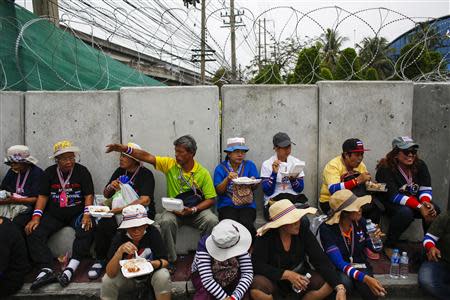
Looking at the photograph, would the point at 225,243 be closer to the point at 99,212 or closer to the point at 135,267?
the point at 135,267

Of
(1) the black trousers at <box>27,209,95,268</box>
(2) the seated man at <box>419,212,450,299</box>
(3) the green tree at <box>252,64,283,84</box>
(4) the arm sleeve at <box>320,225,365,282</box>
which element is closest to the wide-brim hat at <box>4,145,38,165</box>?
(1) the black trousers at <box>27,209,95,268</box>

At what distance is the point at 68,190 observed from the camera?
187 inches

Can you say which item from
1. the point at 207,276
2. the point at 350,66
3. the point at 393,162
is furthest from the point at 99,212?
the point at 350,66

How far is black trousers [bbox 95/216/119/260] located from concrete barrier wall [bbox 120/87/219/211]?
1061 millimetres

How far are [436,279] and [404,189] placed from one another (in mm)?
1129

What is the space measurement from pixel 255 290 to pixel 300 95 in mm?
2754

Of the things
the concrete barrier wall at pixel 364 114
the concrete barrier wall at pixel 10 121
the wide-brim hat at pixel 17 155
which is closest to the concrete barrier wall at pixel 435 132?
the concrete barrier wall at pixel 364 114

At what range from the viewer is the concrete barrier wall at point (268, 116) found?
17.6ft

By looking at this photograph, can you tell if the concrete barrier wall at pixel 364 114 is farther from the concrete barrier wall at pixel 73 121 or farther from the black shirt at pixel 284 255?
the concrete barrier wall at pixel 73 121

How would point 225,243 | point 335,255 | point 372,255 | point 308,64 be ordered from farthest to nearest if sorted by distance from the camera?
point 308,64 < point 372,255 < point 335,255 < point 225,243

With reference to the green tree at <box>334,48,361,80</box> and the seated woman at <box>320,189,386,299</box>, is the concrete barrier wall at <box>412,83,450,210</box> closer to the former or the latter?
the green tree at <box>334,48,361,80</box>

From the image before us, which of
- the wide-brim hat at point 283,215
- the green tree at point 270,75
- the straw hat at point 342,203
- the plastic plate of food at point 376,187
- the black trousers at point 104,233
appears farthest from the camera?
the green tree at point 270,75

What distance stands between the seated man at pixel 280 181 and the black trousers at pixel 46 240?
6.66 ft

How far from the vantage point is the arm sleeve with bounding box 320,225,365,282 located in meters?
3.65
